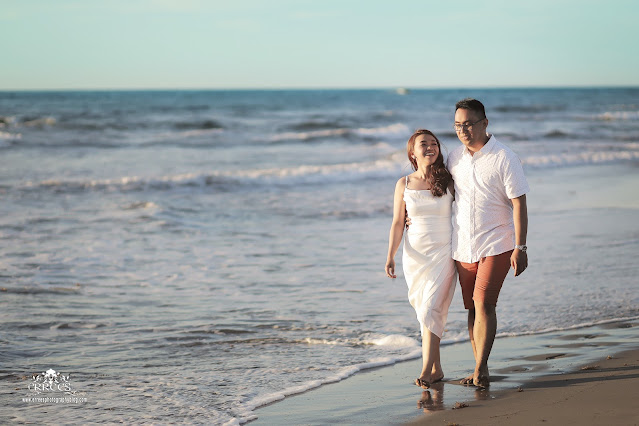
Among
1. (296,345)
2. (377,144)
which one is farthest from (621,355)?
(377,144)

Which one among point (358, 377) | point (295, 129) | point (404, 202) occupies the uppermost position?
point (295, 129)

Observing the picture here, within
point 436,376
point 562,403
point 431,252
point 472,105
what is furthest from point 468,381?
point 472,105

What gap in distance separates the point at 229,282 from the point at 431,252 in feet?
11.0

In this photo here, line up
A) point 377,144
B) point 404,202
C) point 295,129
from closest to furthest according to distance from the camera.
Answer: point 404,202
point 377,144
point 295,129

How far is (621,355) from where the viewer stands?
4.83 m

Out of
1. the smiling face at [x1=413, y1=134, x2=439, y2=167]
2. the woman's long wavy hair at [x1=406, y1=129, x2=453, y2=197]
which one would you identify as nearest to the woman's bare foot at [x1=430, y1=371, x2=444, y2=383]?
the woman's long wavy hair at [x1=406, y1=129, x2=453, y2=197]

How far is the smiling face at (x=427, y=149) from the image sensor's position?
4.42m

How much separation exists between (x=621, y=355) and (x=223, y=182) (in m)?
12.2

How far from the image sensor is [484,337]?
14.2ft

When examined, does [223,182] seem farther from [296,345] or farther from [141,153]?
[296,345]

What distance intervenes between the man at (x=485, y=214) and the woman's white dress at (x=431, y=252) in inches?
4.1

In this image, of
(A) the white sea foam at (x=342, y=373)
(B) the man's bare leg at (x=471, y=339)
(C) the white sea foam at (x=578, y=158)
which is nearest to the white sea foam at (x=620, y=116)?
(C) the white sea foam at (x=578, y=158)

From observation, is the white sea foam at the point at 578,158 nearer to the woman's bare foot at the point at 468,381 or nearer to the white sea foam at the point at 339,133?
the white sea foam at the point at 339,133

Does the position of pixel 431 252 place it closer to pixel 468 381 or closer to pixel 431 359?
pixel 431 359
